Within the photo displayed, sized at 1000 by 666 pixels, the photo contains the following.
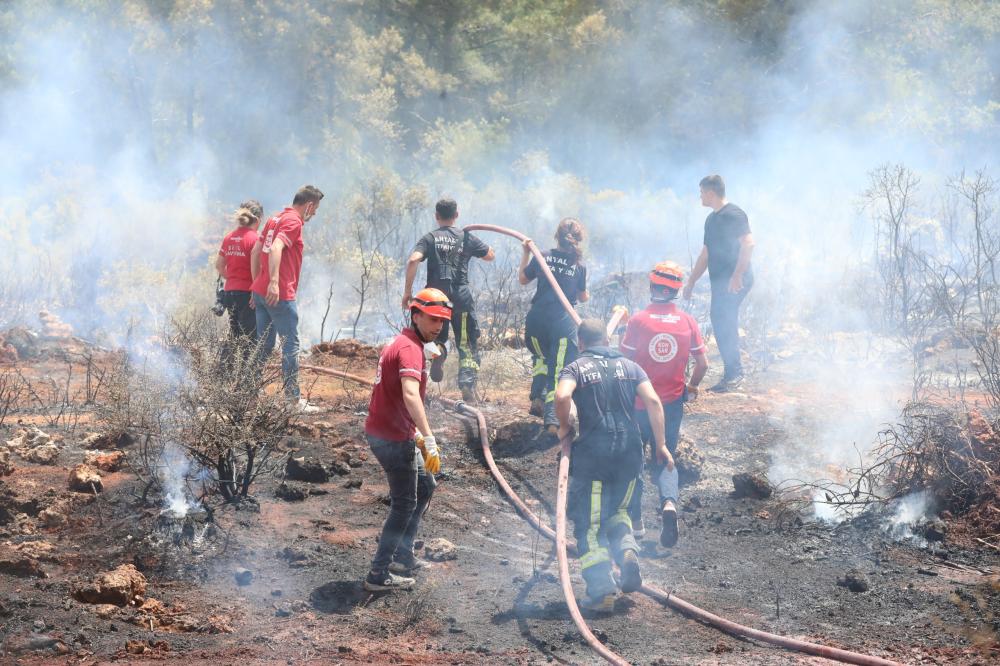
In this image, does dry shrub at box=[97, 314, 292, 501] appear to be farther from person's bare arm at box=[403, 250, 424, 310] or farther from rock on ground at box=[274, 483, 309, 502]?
person's bare arm at box=[403, 250, 424, 310]

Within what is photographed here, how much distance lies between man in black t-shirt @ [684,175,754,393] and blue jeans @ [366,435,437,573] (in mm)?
4011

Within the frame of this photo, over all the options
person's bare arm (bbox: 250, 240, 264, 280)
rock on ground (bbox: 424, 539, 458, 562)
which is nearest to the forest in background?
person's bare arm (bbox: 250, 240, 264, 280)

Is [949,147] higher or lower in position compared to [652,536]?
higher

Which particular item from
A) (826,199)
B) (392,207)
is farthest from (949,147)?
(392,207)

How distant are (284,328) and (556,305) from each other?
2.24 metres

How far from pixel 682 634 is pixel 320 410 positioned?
470 centimetres

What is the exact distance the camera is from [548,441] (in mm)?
8078

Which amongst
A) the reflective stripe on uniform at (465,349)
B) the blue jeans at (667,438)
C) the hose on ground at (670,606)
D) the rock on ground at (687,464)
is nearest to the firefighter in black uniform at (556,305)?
the reflective stripe on uniform at (465,349)

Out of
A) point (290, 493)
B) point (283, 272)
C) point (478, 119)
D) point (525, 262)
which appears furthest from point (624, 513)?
point (478, 119)

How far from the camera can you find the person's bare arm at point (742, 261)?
852 centimetres

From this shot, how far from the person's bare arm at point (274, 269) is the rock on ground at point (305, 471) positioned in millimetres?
1363

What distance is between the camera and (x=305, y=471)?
22.6 feet

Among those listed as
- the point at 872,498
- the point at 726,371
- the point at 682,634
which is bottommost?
the point at 682,634

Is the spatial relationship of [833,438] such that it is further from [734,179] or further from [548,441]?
[734,179]
